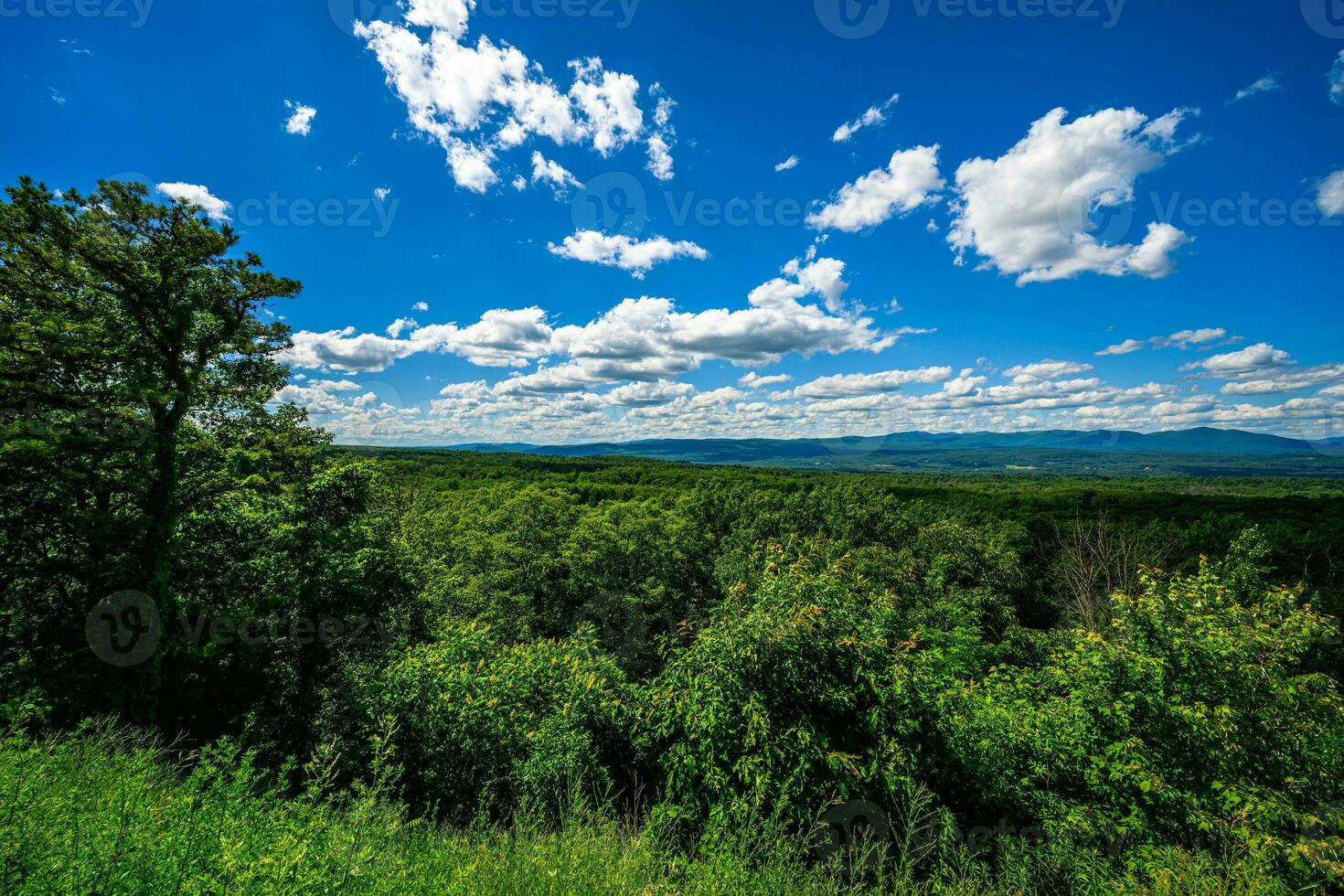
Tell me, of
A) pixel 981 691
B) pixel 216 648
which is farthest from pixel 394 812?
pixel 981 691

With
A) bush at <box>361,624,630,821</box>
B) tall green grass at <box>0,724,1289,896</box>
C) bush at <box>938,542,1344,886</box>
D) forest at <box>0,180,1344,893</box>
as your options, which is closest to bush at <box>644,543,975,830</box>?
forest at <box>0,180,1344,893</box>

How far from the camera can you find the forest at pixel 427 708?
15.1 feet

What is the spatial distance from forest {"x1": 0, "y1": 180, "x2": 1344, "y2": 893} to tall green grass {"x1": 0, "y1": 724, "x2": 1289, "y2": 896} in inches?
1.6

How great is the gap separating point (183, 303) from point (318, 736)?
10.8m

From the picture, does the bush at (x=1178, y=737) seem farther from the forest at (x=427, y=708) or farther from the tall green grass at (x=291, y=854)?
the tall green grass at (x=291, y=854)

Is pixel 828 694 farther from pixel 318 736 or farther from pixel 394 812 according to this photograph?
pixel 318 736

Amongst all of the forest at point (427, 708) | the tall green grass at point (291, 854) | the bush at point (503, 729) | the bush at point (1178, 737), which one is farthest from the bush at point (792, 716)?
the bush at point (1178, 737)

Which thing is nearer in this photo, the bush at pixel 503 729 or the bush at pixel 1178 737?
the bush at pixel 1178 737

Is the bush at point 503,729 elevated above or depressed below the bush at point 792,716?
below

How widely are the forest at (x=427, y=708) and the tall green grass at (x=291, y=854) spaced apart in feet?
0.13

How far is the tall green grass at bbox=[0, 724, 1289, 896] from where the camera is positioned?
3146mm

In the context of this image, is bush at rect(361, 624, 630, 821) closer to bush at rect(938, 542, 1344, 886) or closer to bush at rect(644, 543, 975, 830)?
bush at rect(644, 543, 975, 830)

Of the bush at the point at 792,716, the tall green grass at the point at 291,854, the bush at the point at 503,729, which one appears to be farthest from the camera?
the bush at the point at 503,729

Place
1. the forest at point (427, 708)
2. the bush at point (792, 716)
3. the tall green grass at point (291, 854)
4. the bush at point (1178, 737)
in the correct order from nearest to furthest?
the tall green grass at point (291, 854)
the forest at point (427, 708)
the bush at point (792, 716)
the bush at point (1178, 737)
